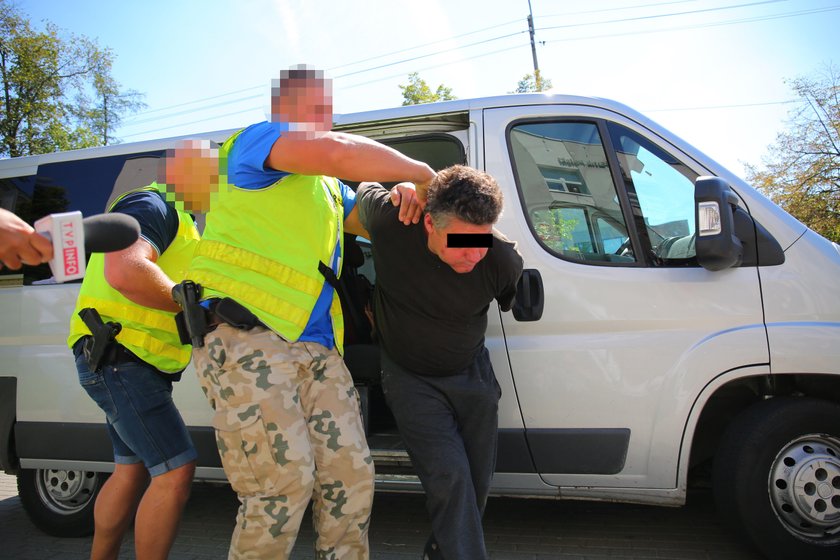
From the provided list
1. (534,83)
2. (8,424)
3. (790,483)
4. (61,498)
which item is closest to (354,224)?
(790,483)

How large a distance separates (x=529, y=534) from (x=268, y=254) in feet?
7.69

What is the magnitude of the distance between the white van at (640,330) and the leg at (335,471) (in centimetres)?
83

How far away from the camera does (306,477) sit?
2111 millimetres

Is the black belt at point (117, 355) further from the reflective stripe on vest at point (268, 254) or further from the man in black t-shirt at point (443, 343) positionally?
the man in black t-shirt at point (443, 343)

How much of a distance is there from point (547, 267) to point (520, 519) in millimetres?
1713

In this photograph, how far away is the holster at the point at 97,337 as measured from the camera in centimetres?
253

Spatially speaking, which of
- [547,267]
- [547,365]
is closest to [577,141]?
[547,267]

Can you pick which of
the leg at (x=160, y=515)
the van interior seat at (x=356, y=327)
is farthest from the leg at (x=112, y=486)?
the van interior seat at (x=356, y=327)

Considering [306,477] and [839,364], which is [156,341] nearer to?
[306,477]

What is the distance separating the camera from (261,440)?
2080 mm

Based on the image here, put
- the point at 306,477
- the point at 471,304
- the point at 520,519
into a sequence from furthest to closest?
the point at 520,519, the point at 471,304, the point at 306,477

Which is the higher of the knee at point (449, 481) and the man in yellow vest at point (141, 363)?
the man in yellow vest at point (141, 363)

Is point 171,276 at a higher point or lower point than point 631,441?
higher

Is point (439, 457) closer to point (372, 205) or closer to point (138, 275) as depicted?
point (372, 205)
